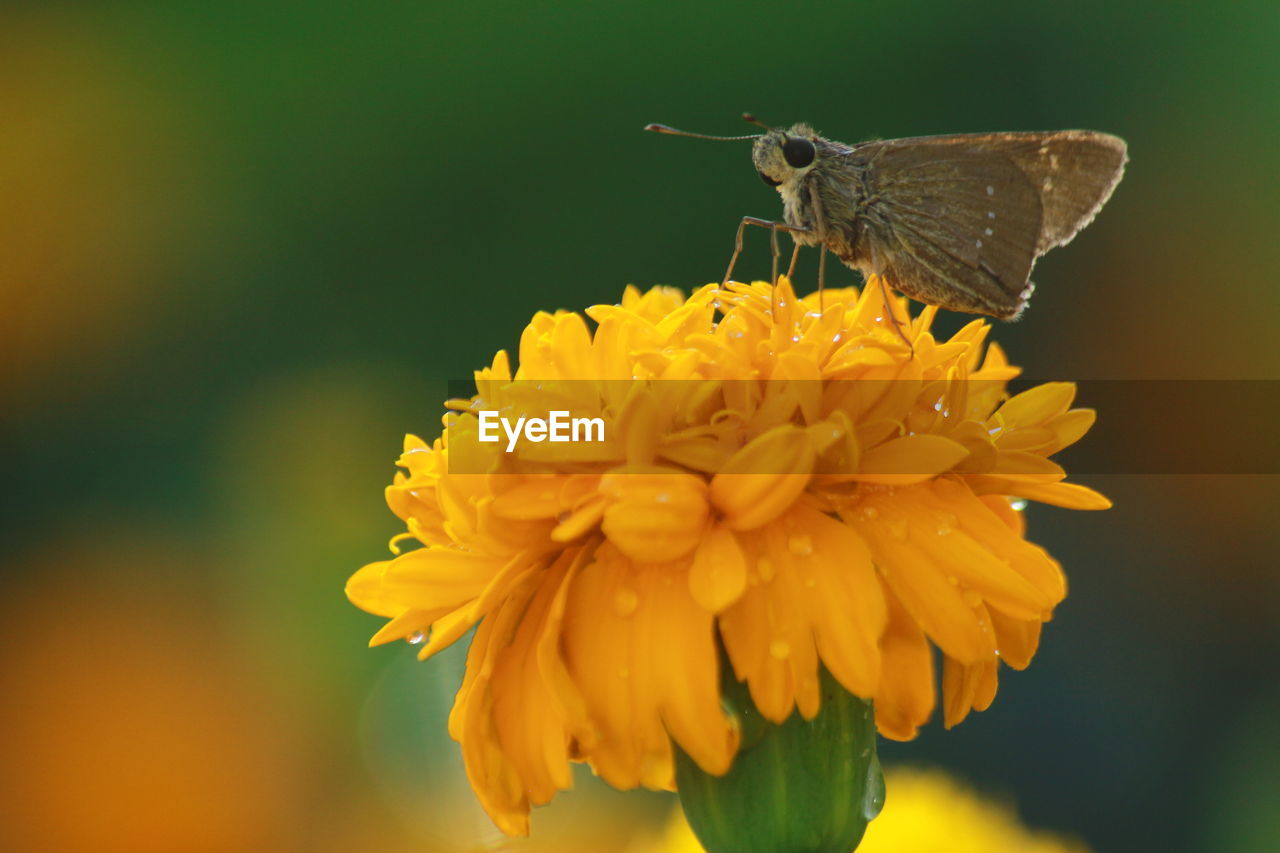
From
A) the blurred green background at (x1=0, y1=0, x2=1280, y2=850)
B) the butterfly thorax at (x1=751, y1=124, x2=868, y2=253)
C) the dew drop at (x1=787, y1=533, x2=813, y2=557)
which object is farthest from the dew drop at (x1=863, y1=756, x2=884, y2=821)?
the blurred green background at (x1=0, y1=0, x2=1280, y2=850)

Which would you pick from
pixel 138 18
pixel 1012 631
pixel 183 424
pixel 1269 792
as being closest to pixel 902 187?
pixel 1012 631

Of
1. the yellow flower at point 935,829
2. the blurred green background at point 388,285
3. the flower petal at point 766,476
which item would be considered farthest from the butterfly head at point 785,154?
the blurred green background at point 388,285

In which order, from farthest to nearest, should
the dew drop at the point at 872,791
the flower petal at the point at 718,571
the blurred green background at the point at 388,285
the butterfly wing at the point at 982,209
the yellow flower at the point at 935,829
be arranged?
the blurred green background at the point at 388,285, the yellow flower at the point at 935,829, the butterfly wing at the point at 982,209, the dew drop at the point at 872,791, the flower petal at the point at 718,571

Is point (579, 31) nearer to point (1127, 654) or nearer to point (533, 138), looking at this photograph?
point (533, 138)

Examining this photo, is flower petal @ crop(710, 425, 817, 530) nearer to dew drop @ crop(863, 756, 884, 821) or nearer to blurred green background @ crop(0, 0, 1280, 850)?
dew drop @ crop(863, 756, 884, 821)

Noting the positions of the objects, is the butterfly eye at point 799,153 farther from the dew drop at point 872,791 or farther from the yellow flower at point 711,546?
the dew drop at point 872,791

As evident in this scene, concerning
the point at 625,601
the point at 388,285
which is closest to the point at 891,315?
the point at 625,601

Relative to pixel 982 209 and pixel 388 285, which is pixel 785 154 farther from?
pixel 388 285
